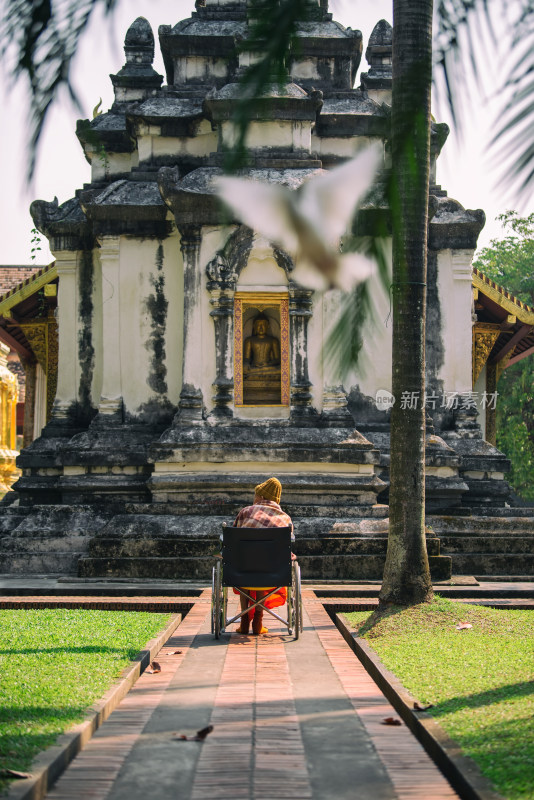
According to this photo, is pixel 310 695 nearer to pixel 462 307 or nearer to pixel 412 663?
pixel 412 663

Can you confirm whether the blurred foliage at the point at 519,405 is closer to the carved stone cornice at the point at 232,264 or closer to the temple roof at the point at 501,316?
the temple roof at the point at 501,316

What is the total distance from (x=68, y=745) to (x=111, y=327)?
31.6 ft

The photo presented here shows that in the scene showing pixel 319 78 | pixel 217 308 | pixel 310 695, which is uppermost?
pixel 319 78

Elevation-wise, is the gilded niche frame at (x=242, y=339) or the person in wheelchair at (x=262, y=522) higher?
the gilded niche frame at (x=242, y=339)

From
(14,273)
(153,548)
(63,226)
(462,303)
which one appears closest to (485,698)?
(153,548)

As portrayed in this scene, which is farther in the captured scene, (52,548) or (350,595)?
(52,548)

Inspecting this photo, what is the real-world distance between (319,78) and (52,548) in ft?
24.4

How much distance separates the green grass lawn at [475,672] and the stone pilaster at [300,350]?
13.7ft

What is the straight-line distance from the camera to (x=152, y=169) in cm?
1388

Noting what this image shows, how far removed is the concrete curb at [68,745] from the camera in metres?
3.70

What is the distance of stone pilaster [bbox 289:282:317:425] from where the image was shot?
12641 mm

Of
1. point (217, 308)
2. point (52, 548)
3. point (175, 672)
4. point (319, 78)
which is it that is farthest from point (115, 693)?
point (319, 78)

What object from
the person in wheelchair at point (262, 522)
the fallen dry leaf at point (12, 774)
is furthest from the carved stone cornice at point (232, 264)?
the fallen dry leaf at point (12, 774)

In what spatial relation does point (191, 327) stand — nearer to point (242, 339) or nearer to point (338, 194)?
point (242, 339)
